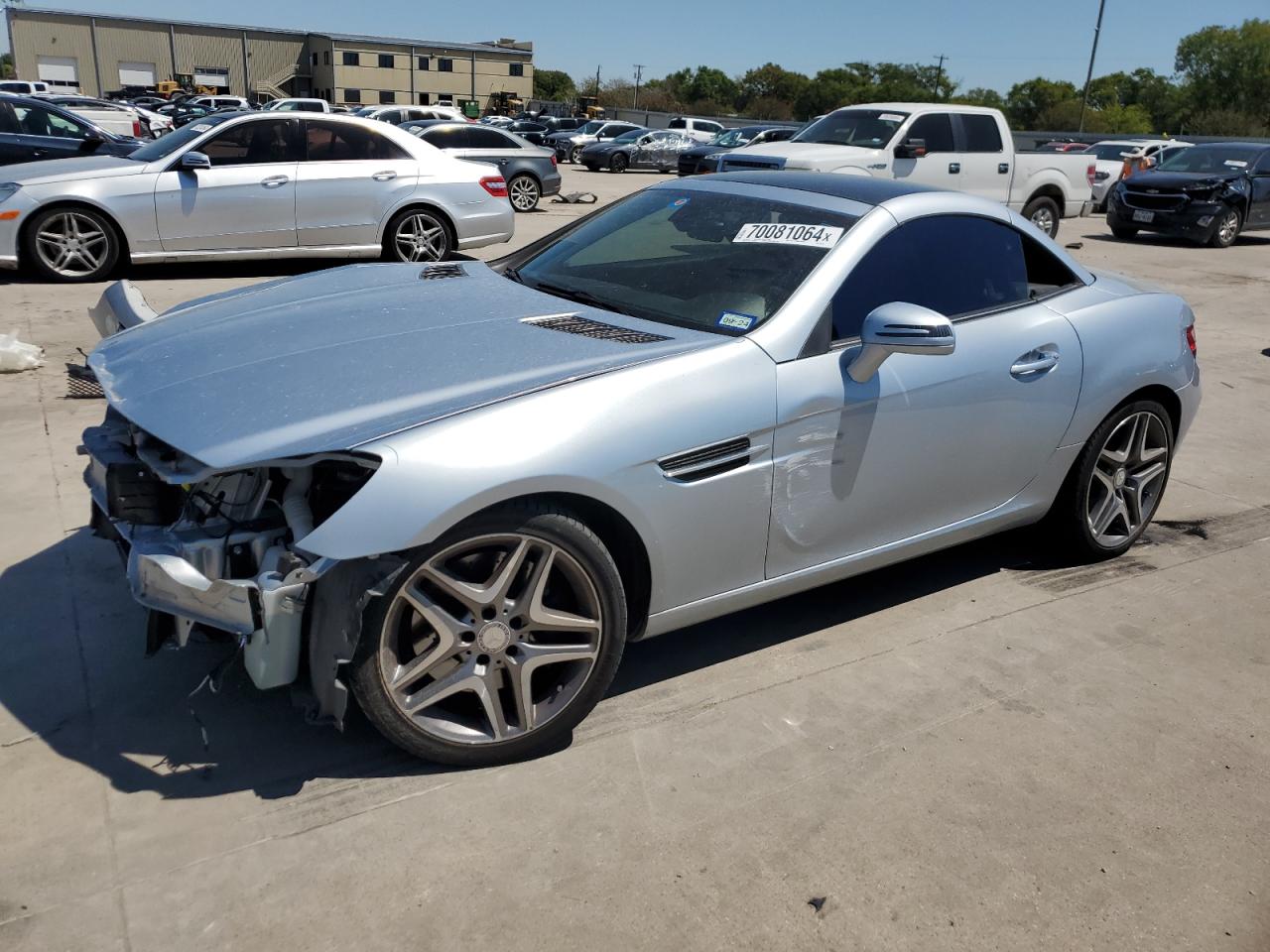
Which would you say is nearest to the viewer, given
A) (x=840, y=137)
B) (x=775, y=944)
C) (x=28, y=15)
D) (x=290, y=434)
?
(x=775, y=944)

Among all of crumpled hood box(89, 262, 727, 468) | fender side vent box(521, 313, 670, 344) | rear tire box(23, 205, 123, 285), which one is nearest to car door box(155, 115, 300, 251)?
rear tire box(23, 205, 123, 285)

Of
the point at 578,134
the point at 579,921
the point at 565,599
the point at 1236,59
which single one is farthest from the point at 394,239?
the point at 1236,59

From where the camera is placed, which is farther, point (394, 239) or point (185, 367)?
point (394, 239)

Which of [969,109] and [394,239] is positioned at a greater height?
[969,109]

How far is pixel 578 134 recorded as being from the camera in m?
37.5

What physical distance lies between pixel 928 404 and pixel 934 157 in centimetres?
1163

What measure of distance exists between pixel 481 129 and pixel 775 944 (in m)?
16.4

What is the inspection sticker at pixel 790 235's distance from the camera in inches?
148

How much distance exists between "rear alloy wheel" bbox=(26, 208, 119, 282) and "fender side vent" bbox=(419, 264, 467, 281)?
20.5 ft

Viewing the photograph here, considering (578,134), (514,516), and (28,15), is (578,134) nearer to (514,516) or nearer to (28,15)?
(514,516)

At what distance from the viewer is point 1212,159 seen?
58.5 ft

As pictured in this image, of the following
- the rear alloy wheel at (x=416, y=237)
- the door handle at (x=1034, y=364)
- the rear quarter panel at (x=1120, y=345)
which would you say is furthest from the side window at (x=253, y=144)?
the door handle at (x=1034, y=364)

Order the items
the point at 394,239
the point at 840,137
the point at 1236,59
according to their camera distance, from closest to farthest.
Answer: the point at 394,239 → the point at 840,137 → the point at 1236,59

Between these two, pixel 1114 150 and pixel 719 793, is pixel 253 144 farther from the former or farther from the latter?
pixel 1114 150
